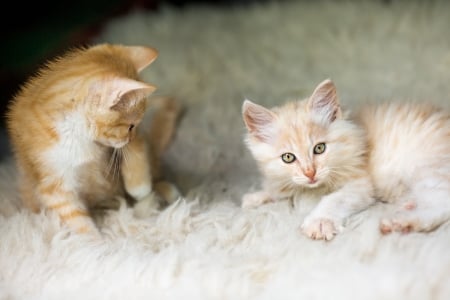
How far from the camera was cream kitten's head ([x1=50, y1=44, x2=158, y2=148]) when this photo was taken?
3.98 feet

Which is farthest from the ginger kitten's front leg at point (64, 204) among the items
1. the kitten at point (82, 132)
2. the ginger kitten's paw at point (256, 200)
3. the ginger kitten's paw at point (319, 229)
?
the ginger kitten's paw at point (319, 229)

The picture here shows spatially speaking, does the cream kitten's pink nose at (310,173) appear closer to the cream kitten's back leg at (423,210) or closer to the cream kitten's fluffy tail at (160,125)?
the cream kitten's back leg at (423,210)

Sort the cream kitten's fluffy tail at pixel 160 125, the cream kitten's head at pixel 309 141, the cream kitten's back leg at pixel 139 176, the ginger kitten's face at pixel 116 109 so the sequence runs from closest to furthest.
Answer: the ginger kitten's face at pixel 116 109 < the cream kitten's head at pixel 309 141 < the cream kitten's back leg at pixel 139 176 < the cream kitten's fluffy tail at pixel 160 125

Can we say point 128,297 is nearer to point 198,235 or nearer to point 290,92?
point 198,235

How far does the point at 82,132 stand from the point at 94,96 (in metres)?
0.09

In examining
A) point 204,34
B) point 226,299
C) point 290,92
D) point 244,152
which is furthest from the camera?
point 204,34

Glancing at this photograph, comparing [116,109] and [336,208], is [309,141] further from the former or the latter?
[116,109]

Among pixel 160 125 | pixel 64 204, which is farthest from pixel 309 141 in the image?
pixel 160 125

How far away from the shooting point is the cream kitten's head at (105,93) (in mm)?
1213

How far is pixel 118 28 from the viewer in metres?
2.27

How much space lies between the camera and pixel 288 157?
134 centimetres

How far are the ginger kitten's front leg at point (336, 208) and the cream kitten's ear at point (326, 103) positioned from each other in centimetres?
16

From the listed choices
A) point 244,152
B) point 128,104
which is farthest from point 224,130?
point 128,104

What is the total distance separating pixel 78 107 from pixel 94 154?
0.42 feet
